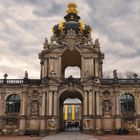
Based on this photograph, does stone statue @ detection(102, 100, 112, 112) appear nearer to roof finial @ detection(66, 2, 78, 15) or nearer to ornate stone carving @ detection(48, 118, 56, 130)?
ornate stone carving @ detection(48, 118, 56, 130)

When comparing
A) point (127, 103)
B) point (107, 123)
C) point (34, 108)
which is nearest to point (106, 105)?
point (107, 123)

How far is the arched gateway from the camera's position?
47.4 m

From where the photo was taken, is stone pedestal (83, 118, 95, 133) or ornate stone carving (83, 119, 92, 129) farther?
ornate stone carving (83, 119, 92, 129)

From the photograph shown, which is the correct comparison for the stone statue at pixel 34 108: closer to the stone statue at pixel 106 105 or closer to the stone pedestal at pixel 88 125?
the stone pedestal at pixel 88 125

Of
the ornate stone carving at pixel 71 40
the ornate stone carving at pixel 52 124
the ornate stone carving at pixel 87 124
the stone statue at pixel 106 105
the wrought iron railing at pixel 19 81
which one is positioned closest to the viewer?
the ornate stone carving at pixel 52 124

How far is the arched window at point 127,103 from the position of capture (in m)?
49.3

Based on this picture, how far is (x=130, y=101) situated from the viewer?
4975 cm

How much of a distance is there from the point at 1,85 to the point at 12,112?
5406 millimetres

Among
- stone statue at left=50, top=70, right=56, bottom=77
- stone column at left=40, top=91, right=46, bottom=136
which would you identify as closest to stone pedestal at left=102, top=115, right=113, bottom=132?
stone column at left=40, top=91, right=46, bottom=136

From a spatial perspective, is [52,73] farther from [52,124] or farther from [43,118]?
[52,124]

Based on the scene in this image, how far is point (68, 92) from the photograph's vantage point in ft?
168

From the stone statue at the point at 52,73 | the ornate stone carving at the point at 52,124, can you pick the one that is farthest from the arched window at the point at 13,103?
the stone statue at the point at 52,73

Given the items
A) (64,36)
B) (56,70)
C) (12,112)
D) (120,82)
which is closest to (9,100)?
(12,112)

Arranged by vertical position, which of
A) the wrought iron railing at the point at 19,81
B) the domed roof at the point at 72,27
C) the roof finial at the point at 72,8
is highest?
the roof finial at the point at 72,8
